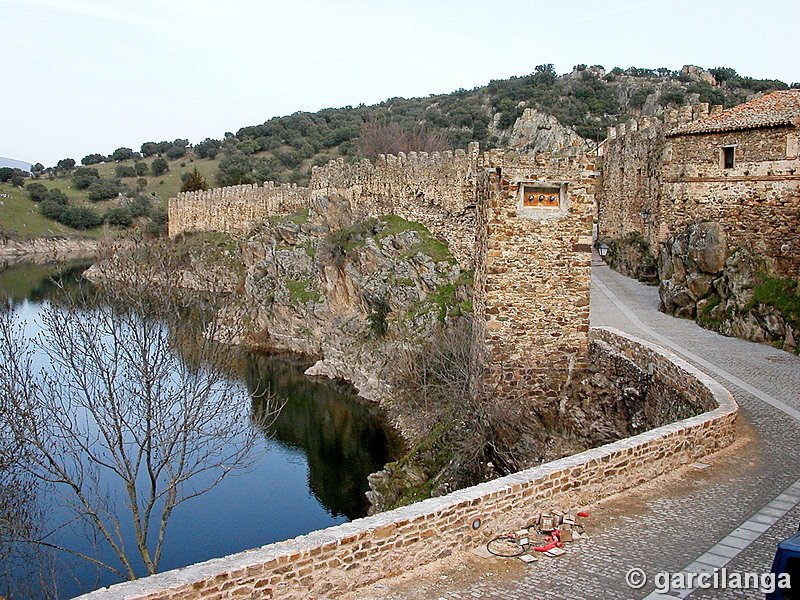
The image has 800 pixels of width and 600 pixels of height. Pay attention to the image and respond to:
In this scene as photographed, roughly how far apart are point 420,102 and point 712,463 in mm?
87490

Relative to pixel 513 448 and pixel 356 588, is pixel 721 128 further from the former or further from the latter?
pixel 356 588

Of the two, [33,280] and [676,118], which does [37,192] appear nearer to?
[33,280]

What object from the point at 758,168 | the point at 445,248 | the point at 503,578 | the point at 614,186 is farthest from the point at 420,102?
the point at 503,578

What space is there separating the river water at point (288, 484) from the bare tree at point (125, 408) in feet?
1.97

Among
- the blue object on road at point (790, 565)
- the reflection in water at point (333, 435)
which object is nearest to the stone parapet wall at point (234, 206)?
the reflection in water at point (333, 435)

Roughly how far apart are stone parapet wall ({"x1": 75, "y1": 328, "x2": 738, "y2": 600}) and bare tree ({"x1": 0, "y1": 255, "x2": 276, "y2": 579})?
4849 mm

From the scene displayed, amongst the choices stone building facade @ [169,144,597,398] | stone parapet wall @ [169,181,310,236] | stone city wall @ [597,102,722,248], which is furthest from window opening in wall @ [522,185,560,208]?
stone parapet wall @ [169,181,310,236]

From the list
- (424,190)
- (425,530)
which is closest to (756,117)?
(424,190)

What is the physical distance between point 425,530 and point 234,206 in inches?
1571

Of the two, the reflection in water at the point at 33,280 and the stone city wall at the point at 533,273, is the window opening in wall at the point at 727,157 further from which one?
the reflection in water at the point at 33,280

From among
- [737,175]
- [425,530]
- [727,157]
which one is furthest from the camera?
[727,157]

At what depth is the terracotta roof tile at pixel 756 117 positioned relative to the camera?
1697cm

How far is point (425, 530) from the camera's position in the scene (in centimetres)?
575

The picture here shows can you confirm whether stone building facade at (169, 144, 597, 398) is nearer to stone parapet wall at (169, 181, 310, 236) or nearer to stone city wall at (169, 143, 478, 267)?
stone city wall at (169, 143, 478, 267)
